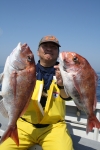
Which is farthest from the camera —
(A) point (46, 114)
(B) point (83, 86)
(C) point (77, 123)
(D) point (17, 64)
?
(C) point (77, 123)

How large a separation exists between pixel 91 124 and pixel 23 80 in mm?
1092

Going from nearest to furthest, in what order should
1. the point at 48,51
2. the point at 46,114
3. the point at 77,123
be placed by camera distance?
the point at 46,114, the point at 48,51, the point at 77,123

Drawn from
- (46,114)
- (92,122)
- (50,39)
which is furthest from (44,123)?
(50,39)

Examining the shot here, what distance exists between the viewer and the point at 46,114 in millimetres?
3865

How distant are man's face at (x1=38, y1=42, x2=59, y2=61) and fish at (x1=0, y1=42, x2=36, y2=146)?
1.18 metres

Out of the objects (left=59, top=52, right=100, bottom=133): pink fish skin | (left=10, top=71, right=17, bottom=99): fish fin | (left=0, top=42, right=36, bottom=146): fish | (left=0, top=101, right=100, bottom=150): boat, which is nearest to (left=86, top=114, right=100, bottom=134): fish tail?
(left=59, top=52, right=100, bottom=133): pink fish skin

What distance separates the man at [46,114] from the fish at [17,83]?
2.76ft

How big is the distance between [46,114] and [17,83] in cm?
126

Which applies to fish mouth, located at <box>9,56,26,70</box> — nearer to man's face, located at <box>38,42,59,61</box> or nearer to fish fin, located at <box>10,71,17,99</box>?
fish fin, located at <box>10,71,17,99</box>

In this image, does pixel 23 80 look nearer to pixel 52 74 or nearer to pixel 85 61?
pixel 85 61

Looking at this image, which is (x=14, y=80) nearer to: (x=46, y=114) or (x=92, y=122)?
(x=92, y=122)

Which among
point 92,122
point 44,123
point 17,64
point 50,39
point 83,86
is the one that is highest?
point 50,39

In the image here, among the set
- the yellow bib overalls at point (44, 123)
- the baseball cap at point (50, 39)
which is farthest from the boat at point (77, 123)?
the baseball cap at point (50, 39)

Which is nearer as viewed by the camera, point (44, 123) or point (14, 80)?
point (14, 80)
